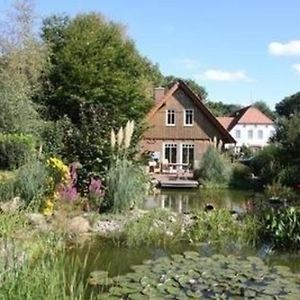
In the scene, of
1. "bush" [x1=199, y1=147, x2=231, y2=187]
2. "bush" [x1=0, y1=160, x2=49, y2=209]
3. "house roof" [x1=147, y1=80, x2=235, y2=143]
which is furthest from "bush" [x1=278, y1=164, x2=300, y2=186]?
"bush" [x1=0, y1=160, x2=49, y2=209]

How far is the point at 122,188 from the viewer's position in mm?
11695

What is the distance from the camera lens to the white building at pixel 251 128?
59125 mm

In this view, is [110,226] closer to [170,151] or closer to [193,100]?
[170,151]

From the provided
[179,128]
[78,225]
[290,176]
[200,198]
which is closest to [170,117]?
[179,128]

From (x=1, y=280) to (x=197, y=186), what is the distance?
22775mm

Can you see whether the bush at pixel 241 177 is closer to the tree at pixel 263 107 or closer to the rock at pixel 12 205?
the rock at pixel 12 205

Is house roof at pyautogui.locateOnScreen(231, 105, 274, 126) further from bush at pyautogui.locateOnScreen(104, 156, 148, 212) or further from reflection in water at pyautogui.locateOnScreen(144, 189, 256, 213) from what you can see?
bush at pyautogui.locateOnScreen(104, 156, 148, 212)

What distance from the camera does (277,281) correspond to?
23.8 ft

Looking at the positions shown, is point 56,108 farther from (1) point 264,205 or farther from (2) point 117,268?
(2) point 117,268

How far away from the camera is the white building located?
194 ft

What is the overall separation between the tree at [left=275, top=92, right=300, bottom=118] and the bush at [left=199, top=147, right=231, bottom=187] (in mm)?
45451

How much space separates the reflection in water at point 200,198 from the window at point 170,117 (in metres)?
10.8

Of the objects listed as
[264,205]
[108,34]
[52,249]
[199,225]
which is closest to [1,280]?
[52,249]

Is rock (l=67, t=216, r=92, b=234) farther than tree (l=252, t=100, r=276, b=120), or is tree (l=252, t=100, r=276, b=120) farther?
tree (l=252, t=100, r=276, b=120)
